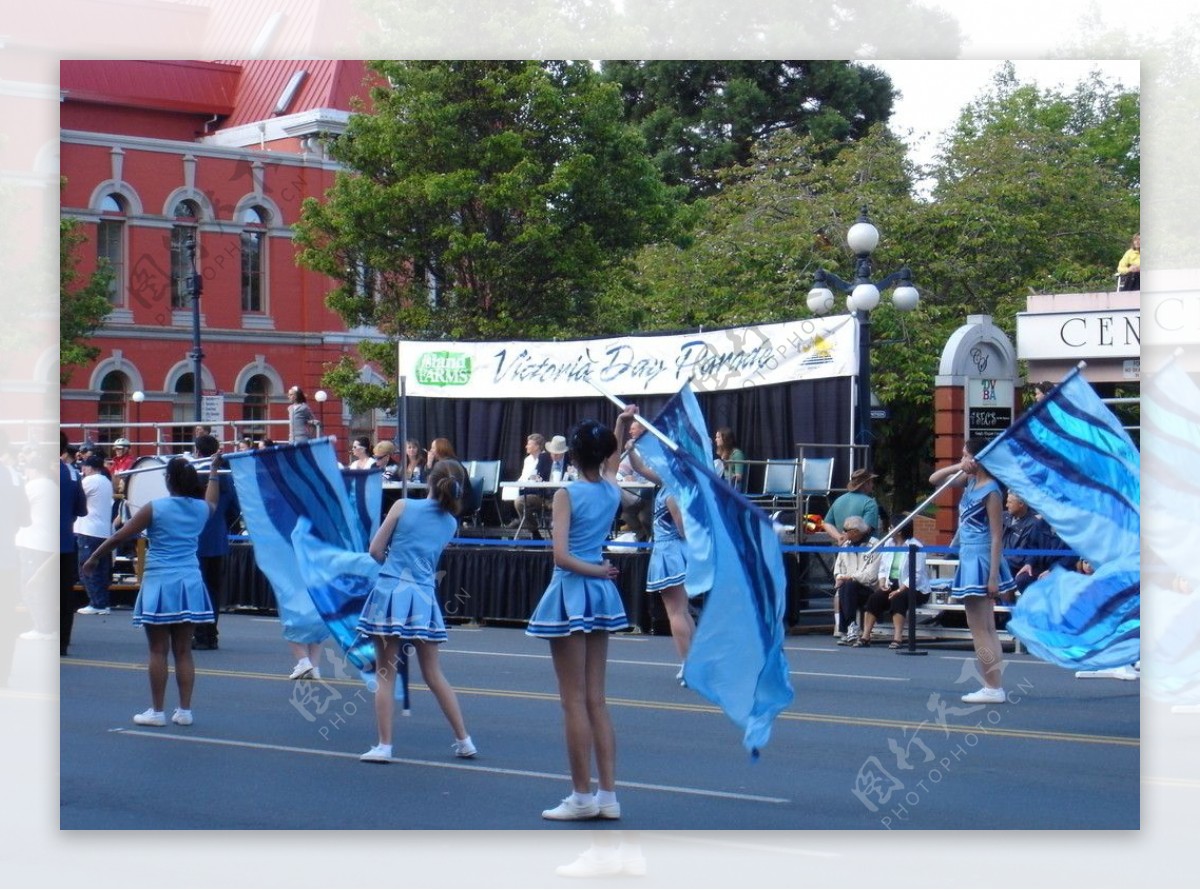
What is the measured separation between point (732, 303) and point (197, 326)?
18.7m

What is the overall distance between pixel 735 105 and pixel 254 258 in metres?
12.0

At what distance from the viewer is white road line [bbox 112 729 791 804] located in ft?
29.4

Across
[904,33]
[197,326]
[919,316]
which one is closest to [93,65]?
[197,326]

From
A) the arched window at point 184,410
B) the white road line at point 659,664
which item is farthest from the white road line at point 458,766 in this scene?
the arched window at point 184,410

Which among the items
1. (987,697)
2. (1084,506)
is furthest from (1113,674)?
(1084,506)

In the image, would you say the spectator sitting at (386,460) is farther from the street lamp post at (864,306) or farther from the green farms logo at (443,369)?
the street lamp post at (864,306)

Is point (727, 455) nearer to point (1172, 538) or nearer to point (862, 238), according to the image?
point (862, 238)

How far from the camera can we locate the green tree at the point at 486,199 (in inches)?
850

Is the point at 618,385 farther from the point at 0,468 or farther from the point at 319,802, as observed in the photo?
the point at 319,802

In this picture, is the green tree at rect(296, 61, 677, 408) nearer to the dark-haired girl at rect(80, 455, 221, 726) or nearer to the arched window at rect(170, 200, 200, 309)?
the arched window at rect(170, 200, 200, 309)

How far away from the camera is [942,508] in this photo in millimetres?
20375

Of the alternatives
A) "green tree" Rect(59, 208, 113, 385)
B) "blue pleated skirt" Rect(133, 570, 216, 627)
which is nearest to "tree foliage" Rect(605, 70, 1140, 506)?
"green tree" Rect(59, 208, 113, 385)

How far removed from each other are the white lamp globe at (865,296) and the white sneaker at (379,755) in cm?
986

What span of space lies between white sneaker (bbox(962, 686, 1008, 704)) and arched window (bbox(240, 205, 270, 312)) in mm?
6506
